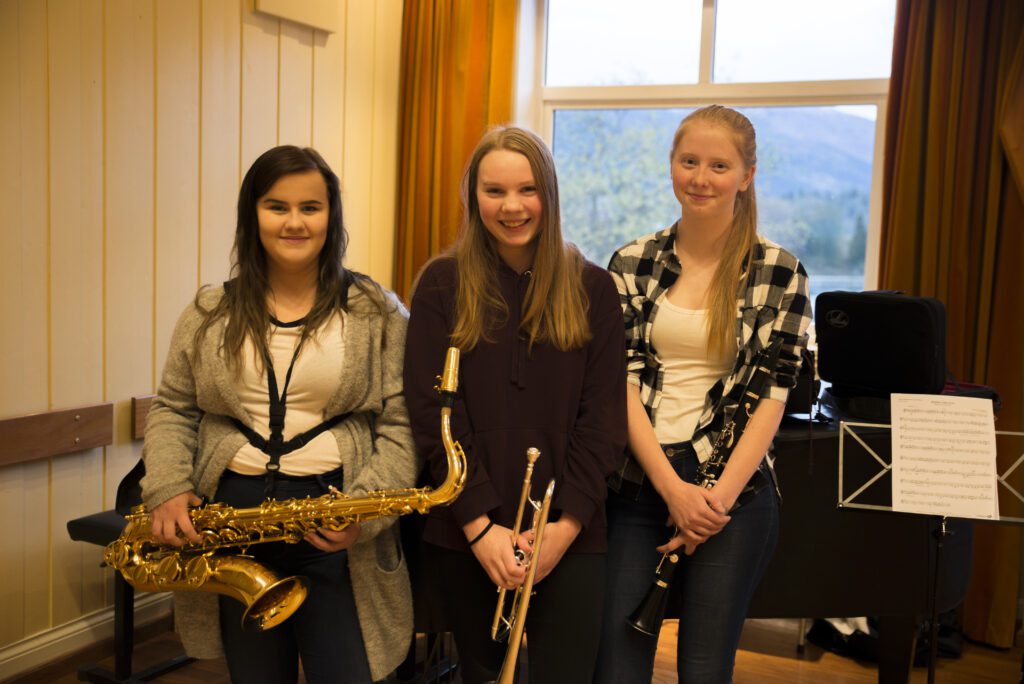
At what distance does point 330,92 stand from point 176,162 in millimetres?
955

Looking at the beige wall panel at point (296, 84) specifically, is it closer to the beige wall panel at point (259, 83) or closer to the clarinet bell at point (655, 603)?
the beige wall panel at point (259, 83)

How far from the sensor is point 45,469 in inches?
115

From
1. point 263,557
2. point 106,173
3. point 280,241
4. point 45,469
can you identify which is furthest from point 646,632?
point 106,173

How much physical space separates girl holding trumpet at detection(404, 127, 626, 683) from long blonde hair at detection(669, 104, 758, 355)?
25 centimetres

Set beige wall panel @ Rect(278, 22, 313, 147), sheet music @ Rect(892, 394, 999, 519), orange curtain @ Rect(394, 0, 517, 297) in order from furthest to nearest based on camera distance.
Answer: orange curtain @ Rect(394, 0, 517, 297)
beige wall panel @ Rect(278, 22, 313, 147)
sheet music @ Rect(892, 394, 999, 519)

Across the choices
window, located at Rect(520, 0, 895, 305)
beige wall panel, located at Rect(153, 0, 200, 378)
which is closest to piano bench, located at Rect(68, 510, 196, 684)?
beige wall panel, located at Rect(153, 0, 200, 378)

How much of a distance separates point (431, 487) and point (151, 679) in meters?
1.67

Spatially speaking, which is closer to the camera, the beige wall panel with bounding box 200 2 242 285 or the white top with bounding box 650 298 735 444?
the white top with bounding box 650 298 735 444

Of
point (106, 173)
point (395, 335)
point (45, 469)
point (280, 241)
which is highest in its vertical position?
point (106, 173)

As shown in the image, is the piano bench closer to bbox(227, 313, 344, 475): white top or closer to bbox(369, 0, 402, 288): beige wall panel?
bbox(227, 313, 344, 475): white top

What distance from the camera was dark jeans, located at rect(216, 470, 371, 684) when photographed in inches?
70.2

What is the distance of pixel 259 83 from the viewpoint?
3590mm

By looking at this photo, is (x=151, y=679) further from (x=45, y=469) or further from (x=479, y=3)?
(x=479, y=3)

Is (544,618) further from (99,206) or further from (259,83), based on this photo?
(259,83)
